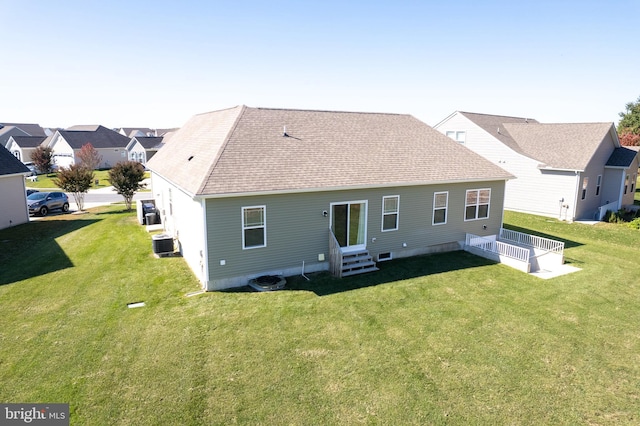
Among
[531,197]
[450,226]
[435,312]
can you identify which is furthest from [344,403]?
[531,197]

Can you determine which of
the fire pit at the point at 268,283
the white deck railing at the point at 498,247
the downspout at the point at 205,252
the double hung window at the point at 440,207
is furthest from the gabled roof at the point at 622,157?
the downspout at the point at 205,252

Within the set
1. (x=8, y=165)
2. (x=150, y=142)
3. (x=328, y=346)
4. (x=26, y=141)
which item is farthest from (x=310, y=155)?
(x=26, y=141)

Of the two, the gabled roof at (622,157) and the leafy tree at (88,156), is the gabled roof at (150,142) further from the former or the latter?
the gabled roof at (622,157)

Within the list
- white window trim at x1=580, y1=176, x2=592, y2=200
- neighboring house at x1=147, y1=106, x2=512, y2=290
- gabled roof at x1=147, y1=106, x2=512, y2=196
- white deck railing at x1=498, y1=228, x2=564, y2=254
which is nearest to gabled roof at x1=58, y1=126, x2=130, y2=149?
gabled roof at x1=147, y1=106, x2=512, y2=196

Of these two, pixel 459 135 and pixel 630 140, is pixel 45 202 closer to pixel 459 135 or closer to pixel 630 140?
pixel 459 135

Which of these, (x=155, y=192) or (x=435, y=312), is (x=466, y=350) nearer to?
(x=435, y=312)

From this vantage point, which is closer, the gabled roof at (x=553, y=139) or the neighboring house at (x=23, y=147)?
the gabled roof at (x=553, y=139)

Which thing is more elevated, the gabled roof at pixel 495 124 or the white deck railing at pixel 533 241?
the gabled roof at pixel 495 124
